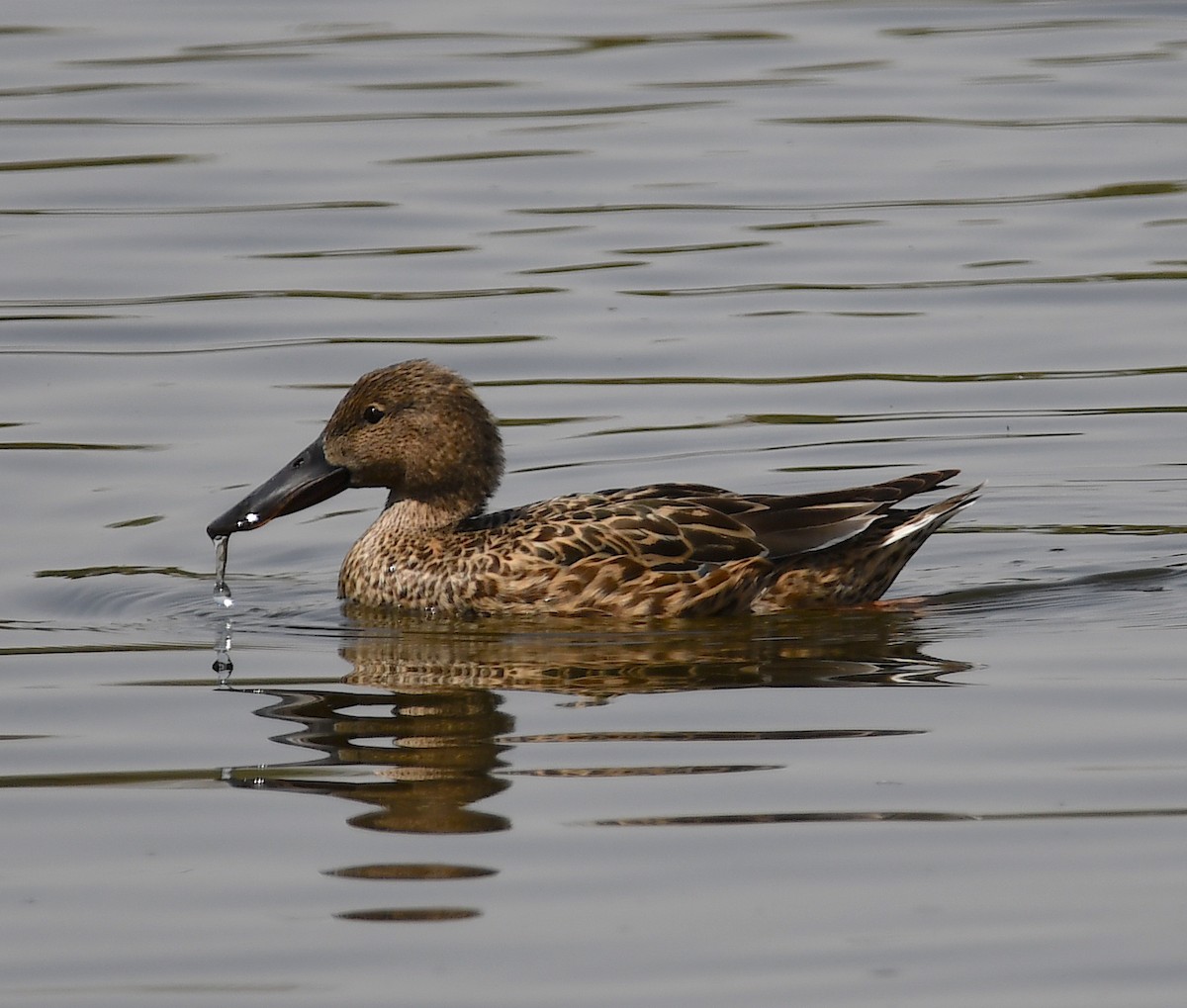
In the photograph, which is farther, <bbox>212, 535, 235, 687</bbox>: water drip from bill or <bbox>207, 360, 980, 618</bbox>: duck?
<bbox>207, 360, 980, 618</bbox>: duck

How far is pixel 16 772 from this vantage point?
23.7 ft

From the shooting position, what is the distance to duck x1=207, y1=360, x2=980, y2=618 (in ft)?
30.7

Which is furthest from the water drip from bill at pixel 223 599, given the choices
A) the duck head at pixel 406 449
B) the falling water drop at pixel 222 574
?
the duck head at pixel 406 449

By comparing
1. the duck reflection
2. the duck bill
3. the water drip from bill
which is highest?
the duck bill

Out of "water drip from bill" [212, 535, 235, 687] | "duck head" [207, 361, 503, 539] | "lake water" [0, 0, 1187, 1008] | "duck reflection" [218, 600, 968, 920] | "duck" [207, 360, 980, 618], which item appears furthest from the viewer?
"duck head" [207, 361, 503, 539]

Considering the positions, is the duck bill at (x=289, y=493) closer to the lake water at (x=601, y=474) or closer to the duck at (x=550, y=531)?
the duck at (x=550, y=531)

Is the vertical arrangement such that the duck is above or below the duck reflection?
above

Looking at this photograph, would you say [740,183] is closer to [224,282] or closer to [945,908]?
[224,282]

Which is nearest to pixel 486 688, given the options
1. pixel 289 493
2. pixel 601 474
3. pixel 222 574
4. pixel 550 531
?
pixel 550 531

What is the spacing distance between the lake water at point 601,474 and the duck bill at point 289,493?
33 centimetres

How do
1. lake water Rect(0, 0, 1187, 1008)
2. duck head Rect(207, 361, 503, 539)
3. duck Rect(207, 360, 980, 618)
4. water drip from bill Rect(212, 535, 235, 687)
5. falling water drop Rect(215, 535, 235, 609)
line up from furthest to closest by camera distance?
duck head Rect(207, 361, 503, 539)
falling water drop Rect(215, 535, 235, 609)
duck Rect(207, 360, 980, 618)
water drip from bill Rect(212, 535, 235, 687)
lake water Rect(0, 0, 1187, 1008)

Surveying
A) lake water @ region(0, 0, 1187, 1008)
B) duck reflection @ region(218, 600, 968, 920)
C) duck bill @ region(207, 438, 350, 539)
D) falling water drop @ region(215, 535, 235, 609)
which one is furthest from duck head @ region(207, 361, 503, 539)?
duck reflection @ region(218, 600, 968, 920)

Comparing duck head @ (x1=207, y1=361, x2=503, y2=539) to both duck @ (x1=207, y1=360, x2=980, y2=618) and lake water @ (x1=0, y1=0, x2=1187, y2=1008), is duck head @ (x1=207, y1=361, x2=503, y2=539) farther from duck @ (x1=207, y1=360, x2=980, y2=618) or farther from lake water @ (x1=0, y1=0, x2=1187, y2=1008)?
lake water @ (x1=0, y1=0, x2=1187, y2=1008)

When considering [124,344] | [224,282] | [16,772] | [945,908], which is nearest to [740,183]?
[224,282]
